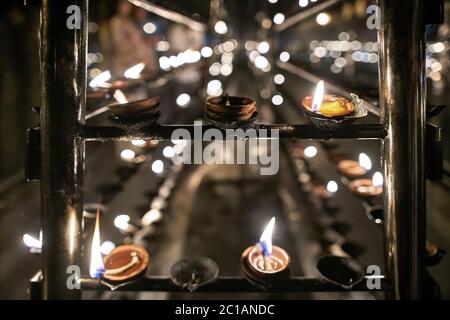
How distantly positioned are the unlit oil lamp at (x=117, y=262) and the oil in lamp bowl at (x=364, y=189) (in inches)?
67.6

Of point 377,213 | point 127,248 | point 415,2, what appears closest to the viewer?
point 415,2

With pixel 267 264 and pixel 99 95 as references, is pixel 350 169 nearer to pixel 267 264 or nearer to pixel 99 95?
pixel 267 264

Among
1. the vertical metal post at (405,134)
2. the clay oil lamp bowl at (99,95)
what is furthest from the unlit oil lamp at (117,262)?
the vertical metal post at (405,134)

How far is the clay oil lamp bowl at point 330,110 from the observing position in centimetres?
152

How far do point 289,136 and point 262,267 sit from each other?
65 centimetres

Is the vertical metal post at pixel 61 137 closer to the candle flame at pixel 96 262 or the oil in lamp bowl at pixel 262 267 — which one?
the candle flame at pixel 96 262

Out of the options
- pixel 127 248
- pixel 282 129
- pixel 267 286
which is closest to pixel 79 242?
pixel 127 248

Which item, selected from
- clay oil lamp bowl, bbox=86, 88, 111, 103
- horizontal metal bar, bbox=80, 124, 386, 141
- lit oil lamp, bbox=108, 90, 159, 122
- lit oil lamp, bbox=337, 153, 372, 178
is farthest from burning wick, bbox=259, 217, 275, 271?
lit oil lamp, bbox=337, 153, 372, 178

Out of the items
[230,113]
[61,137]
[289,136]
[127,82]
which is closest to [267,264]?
[289,136]

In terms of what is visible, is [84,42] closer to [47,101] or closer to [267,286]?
[47,101]

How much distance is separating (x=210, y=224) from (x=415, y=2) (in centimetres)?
417

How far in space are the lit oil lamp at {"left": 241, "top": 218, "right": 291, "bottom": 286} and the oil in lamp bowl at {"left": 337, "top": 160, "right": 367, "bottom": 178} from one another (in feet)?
6.73
